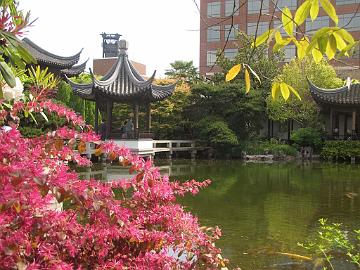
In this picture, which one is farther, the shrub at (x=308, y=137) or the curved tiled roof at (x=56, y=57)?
the shrub at (x=308, y=137)

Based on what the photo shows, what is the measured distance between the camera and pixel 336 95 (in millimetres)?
23031

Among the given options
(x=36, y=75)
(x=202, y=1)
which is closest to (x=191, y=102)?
(x=202, y=1)

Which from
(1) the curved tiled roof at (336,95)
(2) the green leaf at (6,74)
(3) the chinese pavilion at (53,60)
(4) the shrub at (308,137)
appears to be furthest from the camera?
(4) the shrub at (308,137)

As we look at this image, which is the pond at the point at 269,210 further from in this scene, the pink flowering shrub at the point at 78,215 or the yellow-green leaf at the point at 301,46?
the yellow-green leaf at the point at 301,46

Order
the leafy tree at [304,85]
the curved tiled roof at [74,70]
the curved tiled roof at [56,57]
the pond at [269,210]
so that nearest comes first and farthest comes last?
the pond at [269,210], the curved tiled roof at [56,57], the curved tiled roof at [74,70], the leafy tree at [304,85]

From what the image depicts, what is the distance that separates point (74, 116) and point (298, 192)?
357 inches

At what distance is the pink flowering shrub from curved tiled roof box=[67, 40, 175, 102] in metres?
17.1

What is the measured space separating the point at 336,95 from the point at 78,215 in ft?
74.9

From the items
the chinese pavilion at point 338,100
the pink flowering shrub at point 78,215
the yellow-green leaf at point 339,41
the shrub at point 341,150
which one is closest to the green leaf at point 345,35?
the yellow-green leaf at point 339,41

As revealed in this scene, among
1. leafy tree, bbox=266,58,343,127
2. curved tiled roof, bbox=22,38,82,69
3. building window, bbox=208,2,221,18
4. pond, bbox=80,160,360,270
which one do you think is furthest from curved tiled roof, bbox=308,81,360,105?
building window, bbox=208,2,221,18

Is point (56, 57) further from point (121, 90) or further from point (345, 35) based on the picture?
point (345, 35)

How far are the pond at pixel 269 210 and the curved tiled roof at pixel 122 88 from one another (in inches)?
259

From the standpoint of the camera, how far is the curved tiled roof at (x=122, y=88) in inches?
760

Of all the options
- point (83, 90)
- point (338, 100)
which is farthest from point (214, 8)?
point (83, 90)
